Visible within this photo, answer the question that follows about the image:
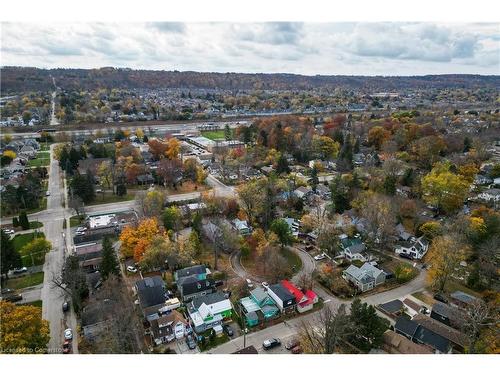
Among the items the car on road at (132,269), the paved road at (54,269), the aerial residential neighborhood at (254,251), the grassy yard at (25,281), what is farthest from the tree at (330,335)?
the grassy yard at (25,281)

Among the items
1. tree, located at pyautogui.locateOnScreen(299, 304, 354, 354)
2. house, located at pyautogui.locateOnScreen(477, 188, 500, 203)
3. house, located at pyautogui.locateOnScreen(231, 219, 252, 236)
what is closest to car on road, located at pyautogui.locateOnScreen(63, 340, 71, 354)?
tree, located at pyautogui.locateOnScreen(299, 304, 354, 354)

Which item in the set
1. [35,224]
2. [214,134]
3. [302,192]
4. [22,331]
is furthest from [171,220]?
[214,134]

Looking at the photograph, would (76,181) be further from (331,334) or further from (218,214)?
(331,334)

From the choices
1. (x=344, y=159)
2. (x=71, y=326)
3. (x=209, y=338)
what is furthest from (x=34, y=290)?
(x=344, y=159)

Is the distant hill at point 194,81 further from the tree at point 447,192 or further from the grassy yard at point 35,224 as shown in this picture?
the tree at point 447,192

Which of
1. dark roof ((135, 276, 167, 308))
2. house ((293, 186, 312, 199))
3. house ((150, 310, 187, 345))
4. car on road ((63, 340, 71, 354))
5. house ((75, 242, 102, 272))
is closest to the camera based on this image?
car on road ((63, 340, 71, 354))

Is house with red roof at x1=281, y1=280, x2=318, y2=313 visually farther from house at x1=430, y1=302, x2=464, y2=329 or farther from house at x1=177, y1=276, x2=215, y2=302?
house at x1=430, y1=302, x2=464, y2=329

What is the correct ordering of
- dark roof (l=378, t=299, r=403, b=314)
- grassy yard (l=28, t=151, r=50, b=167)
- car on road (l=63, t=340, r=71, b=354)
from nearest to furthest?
car on road (l=63, t=340, r=71, b=354), dark roof (l=378, t=299, r=403, b=314), grassy yard (l=28, t=151, r=50, b=167)
